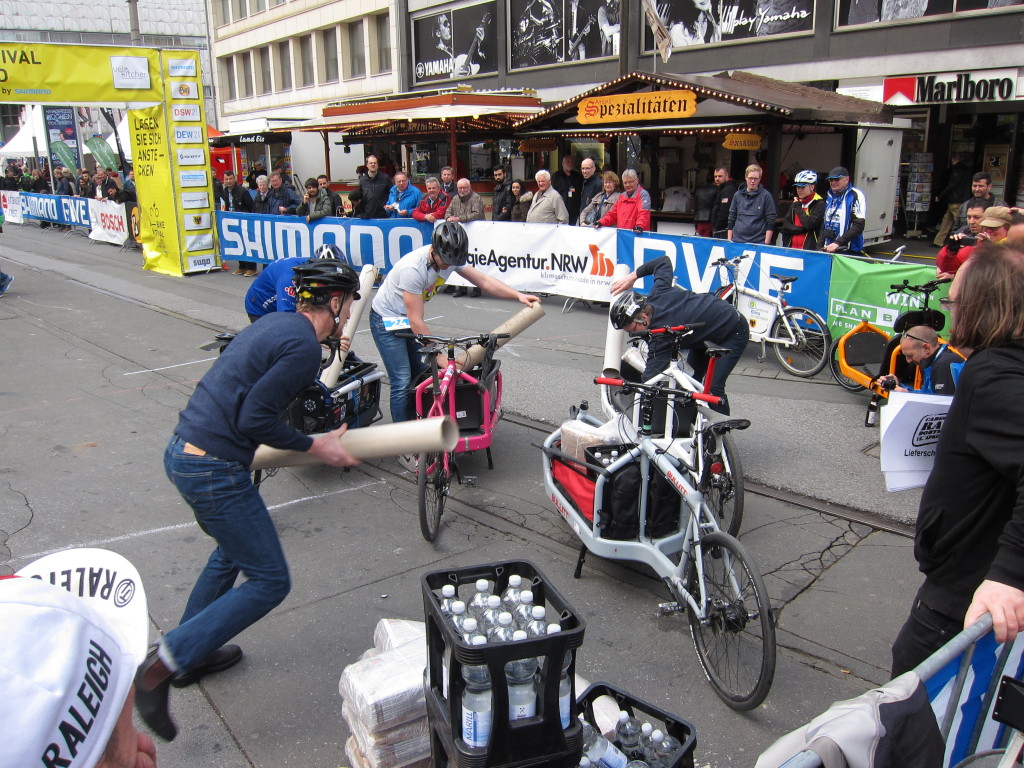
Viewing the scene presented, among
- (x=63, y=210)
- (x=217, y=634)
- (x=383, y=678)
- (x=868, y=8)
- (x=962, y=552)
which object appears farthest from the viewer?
(x=63, y=210)

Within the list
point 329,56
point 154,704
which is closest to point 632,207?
point 154,704

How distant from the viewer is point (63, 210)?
82.4ft

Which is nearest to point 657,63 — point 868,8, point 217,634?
point 868,8

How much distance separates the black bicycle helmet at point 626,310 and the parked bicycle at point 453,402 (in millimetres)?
898

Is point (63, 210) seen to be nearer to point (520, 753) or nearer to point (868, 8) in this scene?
point (868, 8)

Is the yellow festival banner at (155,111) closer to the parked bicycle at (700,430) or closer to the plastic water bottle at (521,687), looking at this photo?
the parked bicycle at (700,430)

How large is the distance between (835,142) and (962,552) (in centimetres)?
1463

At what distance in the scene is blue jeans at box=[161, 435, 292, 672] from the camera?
323 centimetres

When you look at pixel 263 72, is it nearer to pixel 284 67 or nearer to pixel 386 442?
pixel 284 67

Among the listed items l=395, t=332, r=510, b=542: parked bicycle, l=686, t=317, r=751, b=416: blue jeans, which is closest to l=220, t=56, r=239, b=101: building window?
l=395, t=332, r=510, b=542: parked bicycle

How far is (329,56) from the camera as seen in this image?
3578 cm

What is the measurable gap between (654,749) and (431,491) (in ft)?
8.94

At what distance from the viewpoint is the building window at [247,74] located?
42.2m

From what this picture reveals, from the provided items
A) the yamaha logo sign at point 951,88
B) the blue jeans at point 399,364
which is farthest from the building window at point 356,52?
the blue jeans at point 399,364
